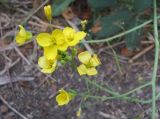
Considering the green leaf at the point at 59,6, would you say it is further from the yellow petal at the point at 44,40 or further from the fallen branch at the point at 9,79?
the yellow petal at the point at 44,40

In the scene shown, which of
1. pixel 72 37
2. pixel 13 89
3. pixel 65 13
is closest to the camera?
pixel 72 37

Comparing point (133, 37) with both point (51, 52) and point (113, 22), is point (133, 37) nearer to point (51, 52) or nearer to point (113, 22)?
point (113, 22)

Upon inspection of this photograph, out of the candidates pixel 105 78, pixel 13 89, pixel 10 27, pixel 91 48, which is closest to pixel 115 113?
pixel 105 78

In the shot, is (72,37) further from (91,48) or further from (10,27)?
(10,27)

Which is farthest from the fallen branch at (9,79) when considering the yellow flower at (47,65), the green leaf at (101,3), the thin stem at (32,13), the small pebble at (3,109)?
the yellow flower at (47,65)

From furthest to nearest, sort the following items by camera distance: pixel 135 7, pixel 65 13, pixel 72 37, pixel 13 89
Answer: pixel 65 13
pixel 13 89
pixel 135 7
pixel 72 37

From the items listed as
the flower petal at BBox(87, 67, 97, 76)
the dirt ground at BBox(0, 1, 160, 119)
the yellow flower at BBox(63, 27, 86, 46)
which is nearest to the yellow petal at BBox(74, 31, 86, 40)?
the yellow flower at BBox(63, 27, 86, 46)
